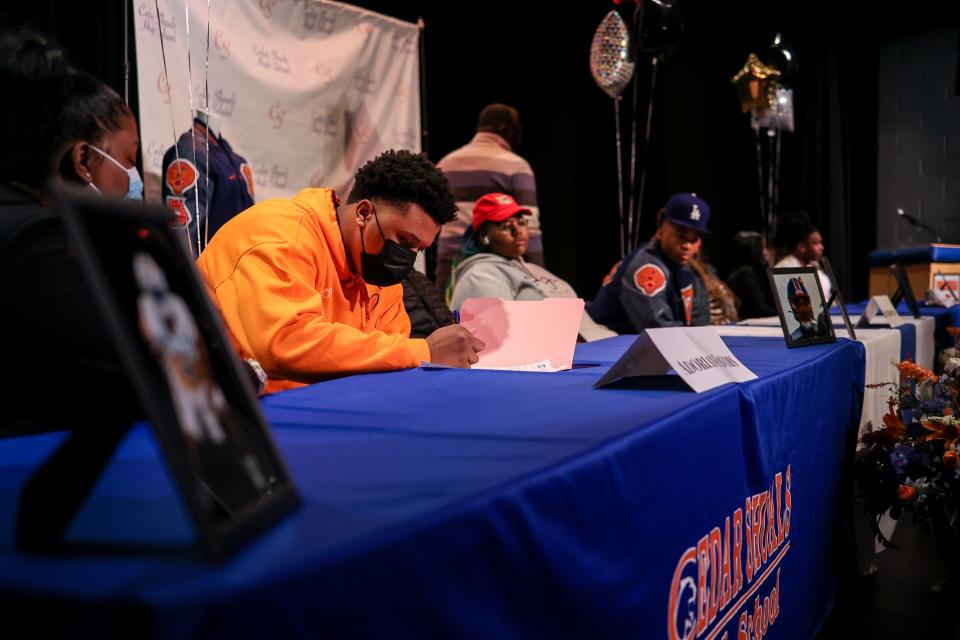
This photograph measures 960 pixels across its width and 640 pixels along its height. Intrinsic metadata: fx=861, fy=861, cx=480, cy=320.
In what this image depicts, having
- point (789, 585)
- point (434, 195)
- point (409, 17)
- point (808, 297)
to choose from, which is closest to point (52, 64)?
point (434, 195)

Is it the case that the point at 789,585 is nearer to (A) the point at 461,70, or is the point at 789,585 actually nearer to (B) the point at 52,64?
(B) the point at 52,64

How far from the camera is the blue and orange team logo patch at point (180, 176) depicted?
246cm

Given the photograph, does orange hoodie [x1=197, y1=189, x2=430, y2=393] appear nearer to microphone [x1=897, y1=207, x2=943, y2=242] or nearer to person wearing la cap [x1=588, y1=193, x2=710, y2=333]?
person wearing la cap [x1=588, y1=193, x2=710, y2=333]

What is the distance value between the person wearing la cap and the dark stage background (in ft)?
6.72

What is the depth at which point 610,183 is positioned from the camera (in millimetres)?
5473

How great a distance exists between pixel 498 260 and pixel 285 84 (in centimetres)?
105

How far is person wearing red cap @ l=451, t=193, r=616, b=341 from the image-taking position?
264 cm

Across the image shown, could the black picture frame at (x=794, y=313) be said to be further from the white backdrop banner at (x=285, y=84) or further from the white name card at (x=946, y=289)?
the white name card at (x=946, y=289)

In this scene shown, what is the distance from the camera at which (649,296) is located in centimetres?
292

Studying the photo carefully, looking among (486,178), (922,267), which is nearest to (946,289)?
(922,267)

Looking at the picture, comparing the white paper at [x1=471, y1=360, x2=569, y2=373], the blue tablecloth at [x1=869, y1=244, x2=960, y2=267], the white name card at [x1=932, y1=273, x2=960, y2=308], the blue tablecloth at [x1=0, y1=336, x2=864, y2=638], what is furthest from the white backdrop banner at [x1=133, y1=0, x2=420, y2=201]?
the blue tablecloth at [x1=869, y1=244, x2=960, y2=267]

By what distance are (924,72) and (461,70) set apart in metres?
3.52

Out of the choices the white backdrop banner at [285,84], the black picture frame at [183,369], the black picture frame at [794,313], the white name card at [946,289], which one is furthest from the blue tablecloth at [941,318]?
the black picture frame at [183,369]

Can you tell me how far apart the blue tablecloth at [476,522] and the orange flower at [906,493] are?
0.42 meters
